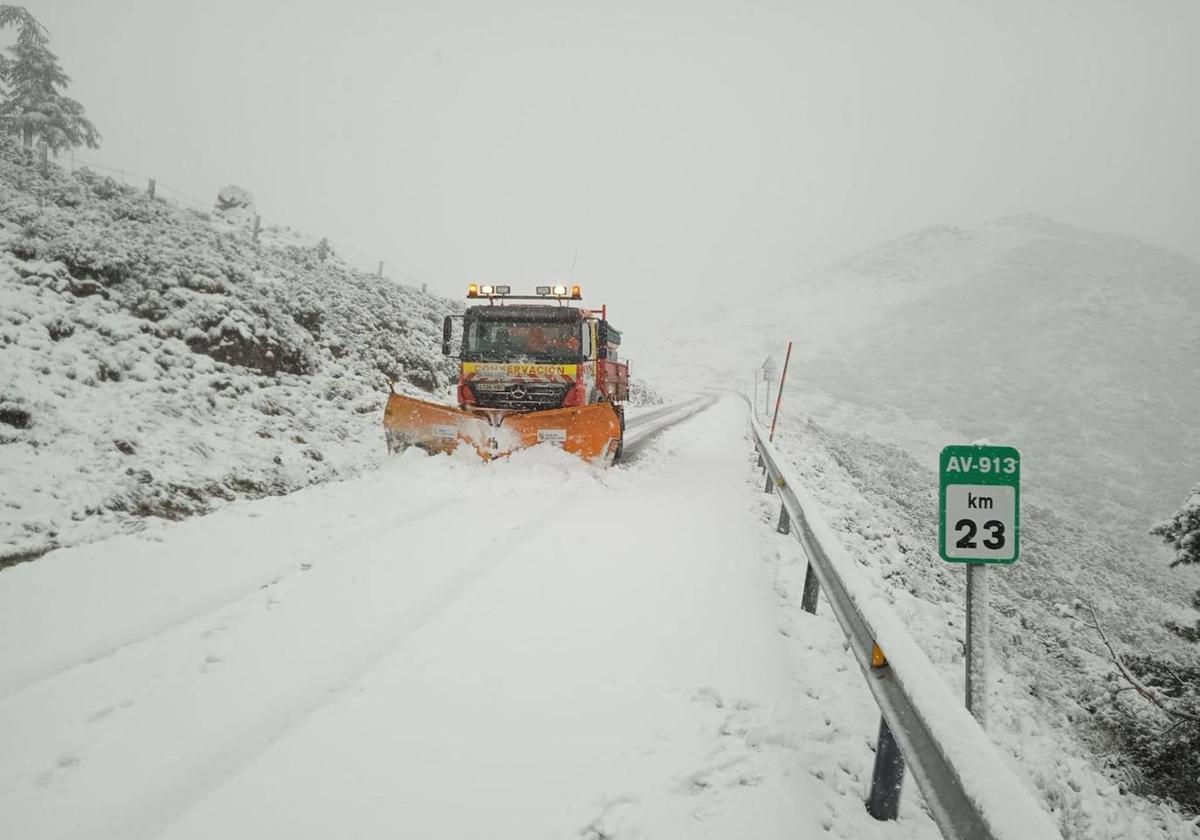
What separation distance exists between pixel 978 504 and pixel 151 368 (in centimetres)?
1089

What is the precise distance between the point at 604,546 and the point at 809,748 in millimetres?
3201

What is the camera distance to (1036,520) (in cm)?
1805

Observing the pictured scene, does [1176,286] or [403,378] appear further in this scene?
[1176,286]

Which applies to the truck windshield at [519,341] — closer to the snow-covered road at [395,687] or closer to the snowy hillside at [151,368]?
the snowy hillside at [151,368]

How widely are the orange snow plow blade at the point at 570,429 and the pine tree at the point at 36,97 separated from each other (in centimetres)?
3241

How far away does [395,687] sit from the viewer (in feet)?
10.7

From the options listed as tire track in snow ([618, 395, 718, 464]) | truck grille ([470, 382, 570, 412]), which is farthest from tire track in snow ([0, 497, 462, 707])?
tire track in snow ([618, 395, 718, 464])

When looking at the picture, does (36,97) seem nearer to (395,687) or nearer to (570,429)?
(570,429)

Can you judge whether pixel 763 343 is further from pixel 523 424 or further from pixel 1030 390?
pixel 523 424

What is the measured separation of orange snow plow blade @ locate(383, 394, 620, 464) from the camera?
9.01 meters

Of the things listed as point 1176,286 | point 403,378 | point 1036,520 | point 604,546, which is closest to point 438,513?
point 604,546

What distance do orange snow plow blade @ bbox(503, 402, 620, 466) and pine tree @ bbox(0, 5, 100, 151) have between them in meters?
32.4

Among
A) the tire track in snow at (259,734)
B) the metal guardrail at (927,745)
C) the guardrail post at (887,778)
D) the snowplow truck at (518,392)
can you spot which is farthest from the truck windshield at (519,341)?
the guardrail post at (887,778)

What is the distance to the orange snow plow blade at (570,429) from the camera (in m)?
9.06
